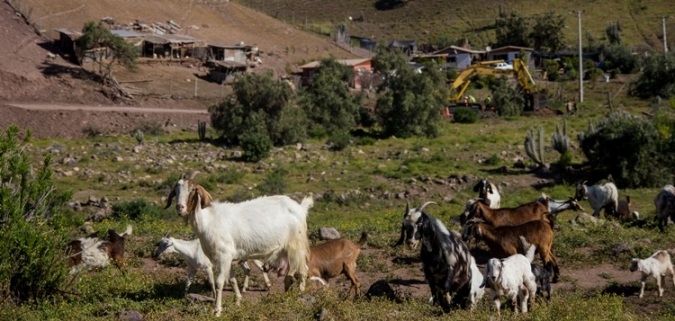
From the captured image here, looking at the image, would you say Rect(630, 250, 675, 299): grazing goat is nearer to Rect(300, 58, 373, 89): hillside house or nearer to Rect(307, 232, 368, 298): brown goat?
Rect(307, 232, 368, 298): brown goat

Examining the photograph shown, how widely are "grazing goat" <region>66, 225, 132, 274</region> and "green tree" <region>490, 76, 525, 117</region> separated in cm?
3717

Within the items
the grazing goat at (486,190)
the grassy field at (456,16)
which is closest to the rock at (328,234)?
the grazing goat at (486,190)

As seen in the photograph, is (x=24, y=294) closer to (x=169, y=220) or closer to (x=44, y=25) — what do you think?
(x=169, y=220)

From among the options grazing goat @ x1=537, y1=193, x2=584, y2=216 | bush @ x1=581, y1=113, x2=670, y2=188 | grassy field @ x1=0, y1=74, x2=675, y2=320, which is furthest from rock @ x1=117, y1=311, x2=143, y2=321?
bush @ x1=581, y1=113, x2=670, y2=188

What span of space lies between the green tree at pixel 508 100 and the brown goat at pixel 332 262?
36856 millimetres

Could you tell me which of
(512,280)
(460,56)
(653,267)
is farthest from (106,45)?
(512,280)

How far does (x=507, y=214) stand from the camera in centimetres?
1481

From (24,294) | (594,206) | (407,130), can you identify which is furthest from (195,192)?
(407,130)

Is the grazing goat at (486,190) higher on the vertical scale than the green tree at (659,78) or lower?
lower

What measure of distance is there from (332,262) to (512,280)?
2.76 metres

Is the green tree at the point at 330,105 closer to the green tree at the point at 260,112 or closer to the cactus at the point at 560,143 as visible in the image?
the green tree at the point at 260,112

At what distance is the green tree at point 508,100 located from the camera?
158 ft

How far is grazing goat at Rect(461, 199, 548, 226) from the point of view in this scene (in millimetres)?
14547

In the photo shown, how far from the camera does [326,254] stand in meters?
12.0
